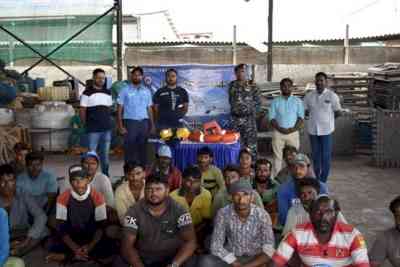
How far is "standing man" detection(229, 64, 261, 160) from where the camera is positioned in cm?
838

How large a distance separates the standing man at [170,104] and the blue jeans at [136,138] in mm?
329

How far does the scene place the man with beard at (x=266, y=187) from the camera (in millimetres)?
5863

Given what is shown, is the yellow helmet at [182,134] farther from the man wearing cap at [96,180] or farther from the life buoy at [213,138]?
the man wearing cap at [96,180]

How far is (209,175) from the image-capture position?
6.43 meters

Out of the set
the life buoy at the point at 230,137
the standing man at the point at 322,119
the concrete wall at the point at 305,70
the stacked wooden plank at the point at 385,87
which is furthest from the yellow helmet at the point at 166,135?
the concrete wall at the point at 305,70

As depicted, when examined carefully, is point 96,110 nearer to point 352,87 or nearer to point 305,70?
point 352,87

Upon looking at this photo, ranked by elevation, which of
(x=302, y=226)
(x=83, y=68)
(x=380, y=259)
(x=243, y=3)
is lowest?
(x=380, y=259)

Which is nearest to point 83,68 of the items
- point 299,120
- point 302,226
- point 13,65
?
point 13,65

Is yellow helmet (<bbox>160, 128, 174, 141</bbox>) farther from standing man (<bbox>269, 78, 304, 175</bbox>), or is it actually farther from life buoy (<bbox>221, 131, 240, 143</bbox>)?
standing man (<bbox>269, 78, 304, 175</bbox>)

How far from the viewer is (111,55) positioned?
12.4 meters

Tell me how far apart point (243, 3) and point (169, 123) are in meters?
22.0

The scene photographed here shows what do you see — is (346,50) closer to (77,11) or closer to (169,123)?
(77,11)

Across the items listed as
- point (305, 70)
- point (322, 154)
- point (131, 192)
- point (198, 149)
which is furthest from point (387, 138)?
point (305, 70)

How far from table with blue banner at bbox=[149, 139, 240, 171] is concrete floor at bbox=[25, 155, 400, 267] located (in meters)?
1.54
